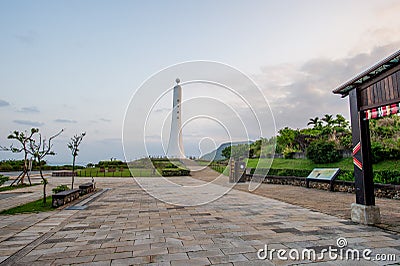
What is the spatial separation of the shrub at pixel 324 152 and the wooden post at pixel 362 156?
32.7ft

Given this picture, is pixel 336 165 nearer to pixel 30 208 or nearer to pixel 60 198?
pixel 60 198

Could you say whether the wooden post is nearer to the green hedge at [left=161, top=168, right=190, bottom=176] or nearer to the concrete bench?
the concrete bench

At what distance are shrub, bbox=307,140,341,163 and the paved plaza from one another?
29.2ft

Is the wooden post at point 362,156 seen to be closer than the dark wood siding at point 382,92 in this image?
No

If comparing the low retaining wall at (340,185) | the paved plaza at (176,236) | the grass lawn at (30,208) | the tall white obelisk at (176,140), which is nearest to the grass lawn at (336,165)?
the low retaining wall at (340,185)

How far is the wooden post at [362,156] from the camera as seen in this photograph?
5.19 m

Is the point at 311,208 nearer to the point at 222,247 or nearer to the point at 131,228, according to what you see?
the point at 222,247

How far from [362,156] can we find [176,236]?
405cm

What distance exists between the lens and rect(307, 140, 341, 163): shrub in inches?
569

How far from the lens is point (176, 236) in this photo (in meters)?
4.42

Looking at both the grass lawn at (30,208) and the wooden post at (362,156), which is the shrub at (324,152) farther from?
the grass lawn at (30,208)

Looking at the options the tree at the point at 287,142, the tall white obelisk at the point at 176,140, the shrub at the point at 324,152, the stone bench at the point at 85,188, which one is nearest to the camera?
the stone bench at the point at 85,188

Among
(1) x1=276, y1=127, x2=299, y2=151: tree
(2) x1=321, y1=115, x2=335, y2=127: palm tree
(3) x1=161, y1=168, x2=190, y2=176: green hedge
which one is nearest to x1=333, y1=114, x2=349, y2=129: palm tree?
(2) x1=321, y1=115, x2=335, y2=127: palm tree

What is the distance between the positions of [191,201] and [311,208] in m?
3.68
